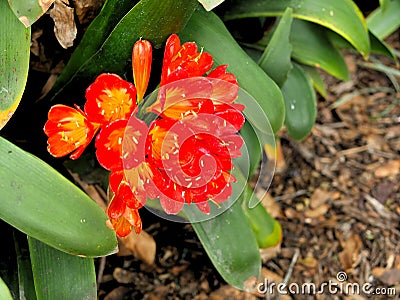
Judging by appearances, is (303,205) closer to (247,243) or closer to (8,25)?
(247,243)

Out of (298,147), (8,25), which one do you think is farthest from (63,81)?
(298,147)

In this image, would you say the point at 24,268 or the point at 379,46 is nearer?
the point at 24,268

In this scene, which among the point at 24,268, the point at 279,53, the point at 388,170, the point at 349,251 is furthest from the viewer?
the point at 388,170

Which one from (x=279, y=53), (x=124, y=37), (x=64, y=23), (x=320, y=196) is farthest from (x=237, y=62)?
(x=320, y=196)

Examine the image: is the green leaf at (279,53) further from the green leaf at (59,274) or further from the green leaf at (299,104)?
the green leaf at (59,274)

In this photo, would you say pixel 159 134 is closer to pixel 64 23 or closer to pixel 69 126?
pixel 69 126
